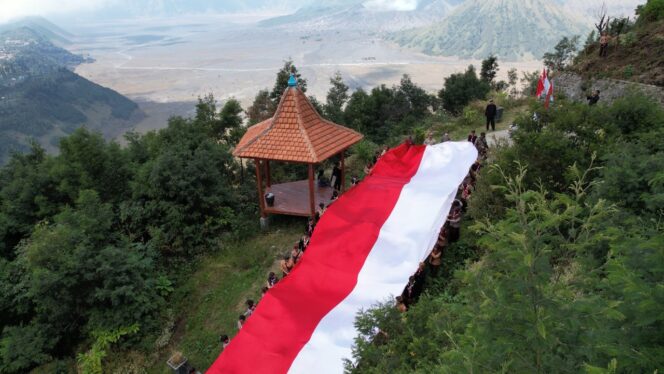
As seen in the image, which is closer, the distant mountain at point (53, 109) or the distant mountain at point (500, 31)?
the distant mountain at point (53, 109)

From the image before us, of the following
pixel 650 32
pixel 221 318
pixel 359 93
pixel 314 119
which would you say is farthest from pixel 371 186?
pixel 359 93

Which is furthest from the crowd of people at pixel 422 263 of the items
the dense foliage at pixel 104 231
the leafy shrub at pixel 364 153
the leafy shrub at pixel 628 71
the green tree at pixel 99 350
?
the leafy shrub at pixel 628 71

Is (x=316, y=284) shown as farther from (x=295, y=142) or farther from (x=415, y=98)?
(x=415, y=98)

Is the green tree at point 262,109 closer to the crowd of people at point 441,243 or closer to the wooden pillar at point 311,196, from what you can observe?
the wooden pillar at point 311,196

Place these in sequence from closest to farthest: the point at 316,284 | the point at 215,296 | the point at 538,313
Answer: the point at 538,313
the point at 316,284
the point at 215,296

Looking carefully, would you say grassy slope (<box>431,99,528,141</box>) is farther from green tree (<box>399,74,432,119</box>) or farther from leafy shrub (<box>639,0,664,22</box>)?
green tree (<box>399,74,432,119</box>)

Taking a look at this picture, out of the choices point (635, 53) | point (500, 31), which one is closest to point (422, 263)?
point (635, 53)
